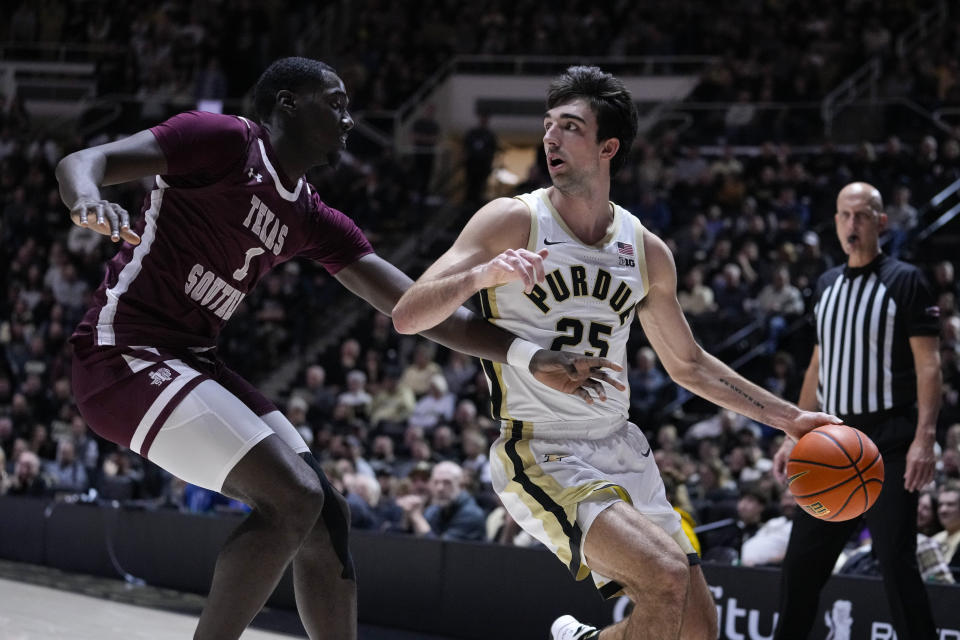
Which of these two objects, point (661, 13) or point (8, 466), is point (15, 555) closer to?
point (8, 466)

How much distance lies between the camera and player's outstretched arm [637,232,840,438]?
408 cm

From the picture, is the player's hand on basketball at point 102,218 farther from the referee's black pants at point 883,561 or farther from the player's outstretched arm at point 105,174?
the referee's black pants at point 883,561

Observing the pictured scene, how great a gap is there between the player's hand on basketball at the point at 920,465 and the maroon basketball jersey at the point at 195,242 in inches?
110

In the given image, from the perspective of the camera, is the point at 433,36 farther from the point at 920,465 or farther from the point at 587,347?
the point at 587,347

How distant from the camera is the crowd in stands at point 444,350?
902cm

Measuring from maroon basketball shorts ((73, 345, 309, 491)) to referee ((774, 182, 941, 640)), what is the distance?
2395 millimetres

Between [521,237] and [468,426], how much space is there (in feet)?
22.2

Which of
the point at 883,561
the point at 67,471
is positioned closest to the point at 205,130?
the point at 883,561

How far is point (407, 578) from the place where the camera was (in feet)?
26.2

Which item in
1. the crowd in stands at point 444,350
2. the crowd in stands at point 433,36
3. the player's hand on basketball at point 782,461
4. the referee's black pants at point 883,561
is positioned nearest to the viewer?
the referee's black pants at point 883,561

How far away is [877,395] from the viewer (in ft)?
16.9

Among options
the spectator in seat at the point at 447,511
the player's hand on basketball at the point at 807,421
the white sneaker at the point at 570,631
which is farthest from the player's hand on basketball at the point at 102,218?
the spectator in seat at the point at 447,511

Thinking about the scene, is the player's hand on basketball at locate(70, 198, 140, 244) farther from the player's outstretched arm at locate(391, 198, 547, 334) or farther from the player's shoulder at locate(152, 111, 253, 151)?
the player's outstretched arm at locate(391, 198, 547, 334)

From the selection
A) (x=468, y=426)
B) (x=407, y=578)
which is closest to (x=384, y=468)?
(x=468, y=426)
